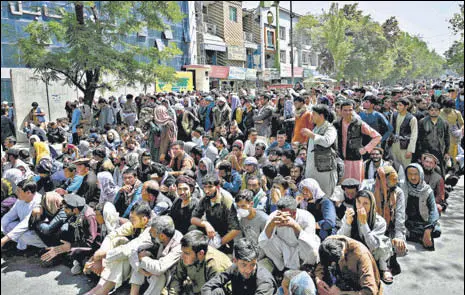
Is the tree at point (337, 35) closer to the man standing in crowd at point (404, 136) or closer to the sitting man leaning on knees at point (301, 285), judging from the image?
the man standing in crowd at point (404, 136)

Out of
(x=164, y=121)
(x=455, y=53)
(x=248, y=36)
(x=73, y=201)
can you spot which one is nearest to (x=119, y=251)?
(x=73, y=201)

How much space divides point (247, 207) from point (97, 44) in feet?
28.1

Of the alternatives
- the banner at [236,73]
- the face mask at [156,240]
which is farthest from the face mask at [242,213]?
the banner at [236,73]

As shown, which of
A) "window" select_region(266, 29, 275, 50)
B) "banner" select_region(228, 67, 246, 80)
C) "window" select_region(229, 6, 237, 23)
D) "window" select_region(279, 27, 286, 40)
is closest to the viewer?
"banner" select_region(228, 67, 246, 80)

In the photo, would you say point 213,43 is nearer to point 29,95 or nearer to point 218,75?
point 218,75

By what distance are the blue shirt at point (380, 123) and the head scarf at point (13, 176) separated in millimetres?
5280

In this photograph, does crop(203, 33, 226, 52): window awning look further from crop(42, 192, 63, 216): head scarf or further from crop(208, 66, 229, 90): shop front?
crop(42, 192, 63, 216): head scarf

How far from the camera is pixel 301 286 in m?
2.95

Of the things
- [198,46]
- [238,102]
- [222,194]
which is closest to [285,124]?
[238,102]

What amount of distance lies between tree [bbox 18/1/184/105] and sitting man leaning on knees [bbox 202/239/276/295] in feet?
29.5

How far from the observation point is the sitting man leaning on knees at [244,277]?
10.2 ft

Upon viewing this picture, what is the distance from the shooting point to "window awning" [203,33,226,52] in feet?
91.3

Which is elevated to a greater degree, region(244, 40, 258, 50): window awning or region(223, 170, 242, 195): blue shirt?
region(244, 40, 258, 50): window awning

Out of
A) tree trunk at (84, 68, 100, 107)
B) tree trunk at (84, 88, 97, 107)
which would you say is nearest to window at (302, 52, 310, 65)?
tree trunk at (84, 68, 100, 107)
